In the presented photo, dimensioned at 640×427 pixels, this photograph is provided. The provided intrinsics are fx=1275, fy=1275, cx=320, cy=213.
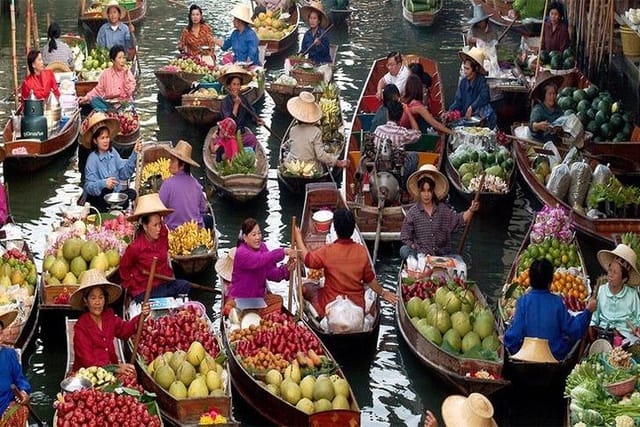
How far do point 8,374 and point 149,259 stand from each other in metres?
2.22

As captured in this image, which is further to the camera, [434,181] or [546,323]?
[434,181]

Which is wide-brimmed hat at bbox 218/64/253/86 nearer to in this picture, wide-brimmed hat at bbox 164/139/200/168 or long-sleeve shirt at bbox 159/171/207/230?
wide-brimmed hat at bbox 164/139/200/168

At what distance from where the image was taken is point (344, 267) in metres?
10.3

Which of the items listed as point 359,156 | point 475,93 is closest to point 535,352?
point 359,156

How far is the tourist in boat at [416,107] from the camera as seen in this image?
1416 centimetres

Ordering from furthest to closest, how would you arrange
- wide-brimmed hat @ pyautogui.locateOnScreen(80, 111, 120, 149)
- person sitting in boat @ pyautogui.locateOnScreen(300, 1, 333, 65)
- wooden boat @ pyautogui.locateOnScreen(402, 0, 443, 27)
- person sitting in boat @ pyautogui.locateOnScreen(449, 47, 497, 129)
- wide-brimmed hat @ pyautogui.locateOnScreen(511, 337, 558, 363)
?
wooden boat @ pyautogui.locateOnScreen(402, 0, 443, 27)
person sitting in boat @ pyautogui.locateOnScreen(300, 1, 333, 65)
person sitting in boat @ pyautogui.locateOnScreen(449, 47, 497, 129)
wide-brimmed hat @ pyautogui.locateOnScreen(80, 111, 120, 149)
wide-brimmed hat @ pyautogui.locateOnScreen(511, 337, 558, 363)

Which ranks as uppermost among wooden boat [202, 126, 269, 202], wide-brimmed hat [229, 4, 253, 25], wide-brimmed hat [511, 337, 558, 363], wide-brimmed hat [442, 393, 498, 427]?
wide-brimmed hat [442, 393, 498, 427]

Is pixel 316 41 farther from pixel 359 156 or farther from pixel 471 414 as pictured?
pixel 471 414

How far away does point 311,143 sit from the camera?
13.8m

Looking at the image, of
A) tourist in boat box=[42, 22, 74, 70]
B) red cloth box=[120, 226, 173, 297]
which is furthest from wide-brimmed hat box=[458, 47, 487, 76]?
red cloth box=[120, 226, 173, 297]

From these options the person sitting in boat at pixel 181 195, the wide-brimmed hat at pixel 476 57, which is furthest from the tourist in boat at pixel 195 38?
the person sitting in boat at pixel 181 195

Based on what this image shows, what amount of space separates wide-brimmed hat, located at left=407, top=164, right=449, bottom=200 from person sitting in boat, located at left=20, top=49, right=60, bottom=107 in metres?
5.63

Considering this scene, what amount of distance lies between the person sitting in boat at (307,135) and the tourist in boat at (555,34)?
5.78 metres

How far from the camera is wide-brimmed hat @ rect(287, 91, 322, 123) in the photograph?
13617mm
